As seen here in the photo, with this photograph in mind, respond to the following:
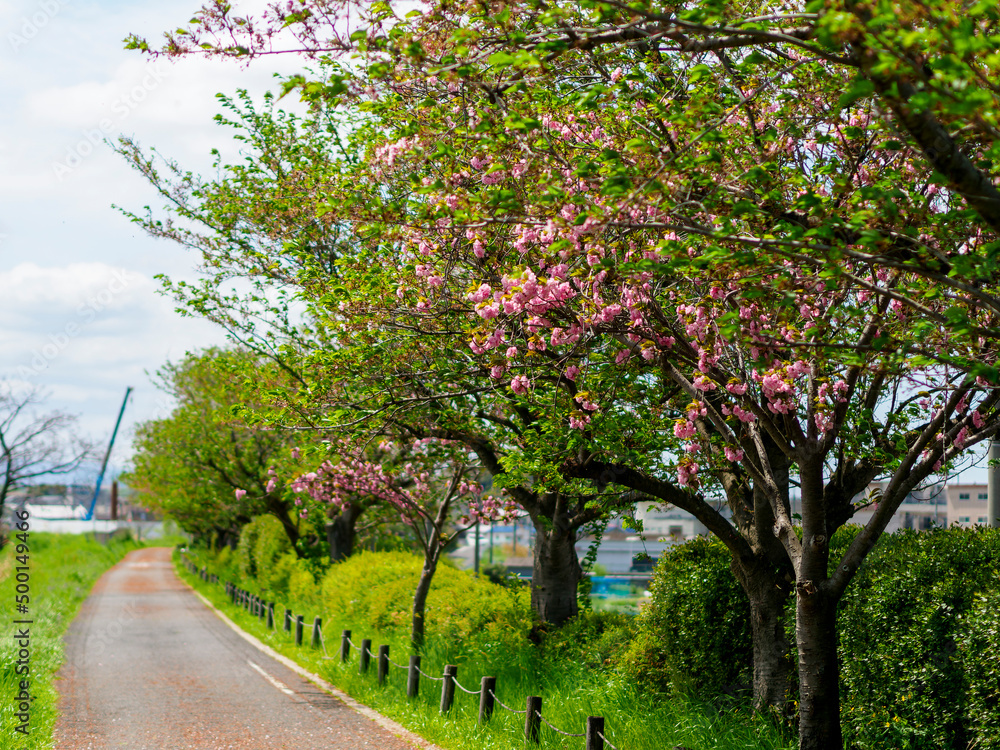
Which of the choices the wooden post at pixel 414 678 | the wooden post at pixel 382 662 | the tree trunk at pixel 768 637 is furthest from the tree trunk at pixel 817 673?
the wooden post at pixel 382 662

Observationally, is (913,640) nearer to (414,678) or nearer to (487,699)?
(487,699)

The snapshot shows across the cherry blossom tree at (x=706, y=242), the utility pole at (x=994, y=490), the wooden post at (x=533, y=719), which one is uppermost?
the cherry blossom tree at (x=706, y=242)

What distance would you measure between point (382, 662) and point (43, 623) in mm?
10822

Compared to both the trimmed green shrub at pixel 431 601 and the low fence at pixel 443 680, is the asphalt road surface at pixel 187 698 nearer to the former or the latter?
the low fence at pixel 443 680

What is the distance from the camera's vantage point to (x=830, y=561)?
8.52 meters

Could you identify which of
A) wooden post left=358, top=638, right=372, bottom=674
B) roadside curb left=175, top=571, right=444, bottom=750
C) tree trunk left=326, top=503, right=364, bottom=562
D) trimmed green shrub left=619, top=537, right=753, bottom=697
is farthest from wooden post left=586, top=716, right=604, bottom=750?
tree trunk left=326, top=503, right=364, bottom=562

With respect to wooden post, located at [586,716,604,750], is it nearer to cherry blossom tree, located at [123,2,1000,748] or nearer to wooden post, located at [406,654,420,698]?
cherry blossom tree, located at [123,2,1000,748]

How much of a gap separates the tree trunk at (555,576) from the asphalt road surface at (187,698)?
10.5 ft

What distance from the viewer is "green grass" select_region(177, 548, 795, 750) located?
322 inches

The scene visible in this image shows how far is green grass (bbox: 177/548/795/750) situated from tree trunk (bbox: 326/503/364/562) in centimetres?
813

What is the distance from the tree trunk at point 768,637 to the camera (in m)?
8.24

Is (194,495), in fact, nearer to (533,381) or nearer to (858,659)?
(533,381)

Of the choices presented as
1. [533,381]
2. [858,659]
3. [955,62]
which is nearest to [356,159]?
[533,381]

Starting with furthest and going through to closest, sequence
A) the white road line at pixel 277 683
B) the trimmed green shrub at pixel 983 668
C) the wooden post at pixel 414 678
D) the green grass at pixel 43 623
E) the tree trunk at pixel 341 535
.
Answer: the tree trunk at pixel 341 535 → the white road line at pixel 277 683 → the wooden post at pixel 414 678 → the green grass at pixel 43 623 → the trimmed green shrub at pixel 983 668
